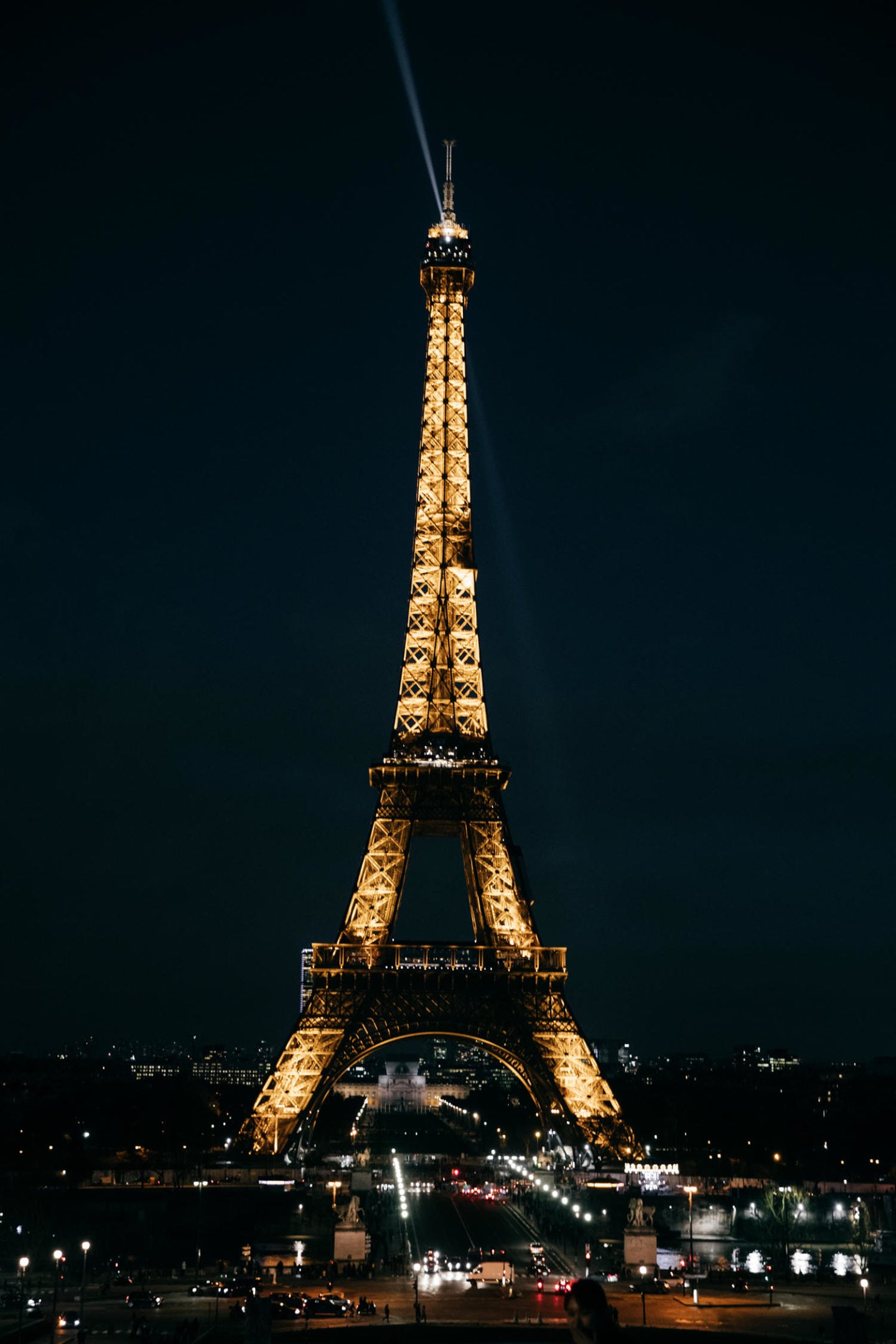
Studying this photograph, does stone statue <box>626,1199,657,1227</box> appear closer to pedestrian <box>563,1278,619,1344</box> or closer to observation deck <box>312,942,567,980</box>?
observation deck <box>312,942,567,980</box>

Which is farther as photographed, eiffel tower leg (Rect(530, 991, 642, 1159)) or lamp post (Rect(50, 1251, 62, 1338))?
eiffel tower leg (Rect(530, 991, 642, 1159))

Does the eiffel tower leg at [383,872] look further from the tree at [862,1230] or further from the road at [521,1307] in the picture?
the tree at [862,1230]

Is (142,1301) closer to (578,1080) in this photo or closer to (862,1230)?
(578,1080)

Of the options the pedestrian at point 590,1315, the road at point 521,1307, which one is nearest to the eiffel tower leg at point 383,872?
the road at point 521,1307

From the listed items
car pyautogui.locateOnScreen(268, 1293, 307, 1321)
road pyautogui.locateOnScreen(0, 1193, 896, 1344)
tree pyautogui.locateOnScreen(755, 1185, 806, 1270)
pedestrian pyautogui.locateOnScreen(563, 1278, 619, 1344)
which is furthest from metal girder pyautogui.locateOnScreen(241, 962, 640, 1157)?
pedestrian pyautogui.locateOnScreen(563, 1278, 619, 1344)

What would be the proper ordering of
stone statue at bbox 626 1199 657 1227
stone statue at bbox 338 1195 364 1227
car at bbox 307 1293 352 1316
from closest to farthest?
car at bbox 307 1293 352 1316
stone statue at bbox 626 1199 657 1227
stone statue at bbox 338 1195 364 1227

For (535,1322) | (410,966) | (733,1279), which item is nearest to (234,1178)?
(410,966)

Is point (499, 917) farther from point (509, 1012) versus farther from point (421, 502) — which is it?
point (421, 502)
